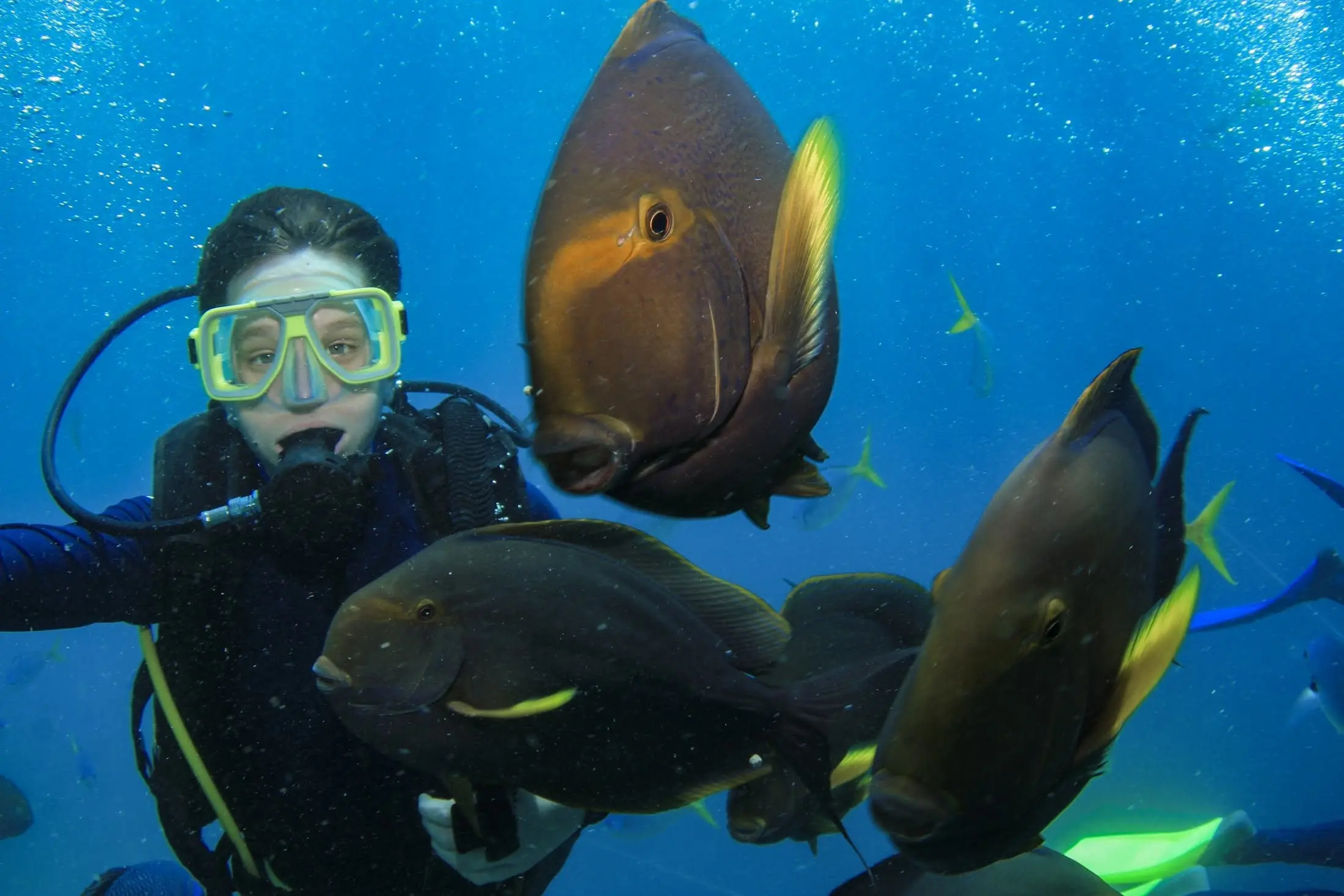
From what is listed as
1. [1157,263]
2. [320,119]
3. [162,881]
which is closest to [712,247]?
[162,881]

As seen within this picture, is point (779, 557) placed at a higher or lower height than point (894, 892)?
higher

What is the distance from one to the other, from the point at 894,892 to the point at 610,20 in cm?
3417

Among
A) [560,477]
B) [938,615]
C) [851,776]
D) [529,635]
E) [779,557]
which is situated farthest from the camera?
[779,557]

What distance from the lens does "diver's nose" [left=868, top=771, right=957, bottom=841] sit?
1.03 m

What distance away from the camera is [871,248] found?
126ft

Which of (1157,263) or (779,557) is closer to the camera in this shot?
(779,557)

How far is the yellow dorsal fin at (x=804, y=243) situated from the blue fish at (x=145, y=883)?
4166 millimetres

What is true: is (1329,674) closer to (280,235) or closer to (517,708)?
(517,708)

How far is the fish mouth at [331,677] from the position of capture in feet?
4.30

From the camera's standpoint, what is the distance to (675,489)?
0.82 metres

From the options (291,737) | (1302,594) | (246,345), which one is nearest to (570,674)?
(291,737)

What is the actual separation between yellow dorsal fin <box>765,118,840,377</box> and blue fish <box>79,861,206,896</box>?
417 cm

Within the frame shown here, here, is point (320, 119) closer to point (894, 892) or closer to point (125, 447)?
point (125, 447)

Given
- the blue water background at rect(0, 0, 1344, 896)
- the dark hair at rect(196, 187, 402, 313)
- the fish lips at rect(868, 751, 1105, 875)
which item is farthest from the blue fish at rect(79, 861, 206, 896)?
the blue water background at rect(0, 0, 1344, 896)
